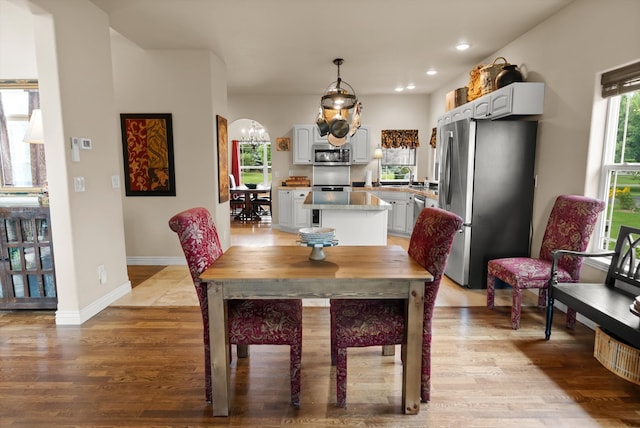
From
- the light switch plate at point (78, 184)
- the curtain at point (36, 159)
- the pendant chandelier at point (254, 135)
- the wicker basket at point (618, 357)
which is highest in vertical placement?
the pendant chandelier at point (254, 135)

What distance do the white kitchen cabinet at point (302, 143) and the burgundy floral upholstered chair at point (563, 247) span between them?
4.58 metres

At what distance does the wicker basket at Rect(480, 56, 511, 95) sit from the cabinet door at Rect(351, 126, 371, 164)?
3162mm

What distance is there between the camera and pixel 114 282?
11.4 ft

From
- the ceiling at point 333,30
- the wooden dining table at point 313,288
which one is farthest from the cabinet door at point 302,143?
the wooden dining table at point 313,288

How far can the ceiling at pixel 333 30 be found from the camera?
3129 millimetres

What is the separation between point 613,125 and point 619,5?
87 cm

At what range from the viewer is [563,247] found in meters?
2.96

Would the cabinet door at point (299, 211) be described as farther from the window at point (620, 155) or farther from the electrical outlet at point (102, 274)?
the window at point (620, 155)

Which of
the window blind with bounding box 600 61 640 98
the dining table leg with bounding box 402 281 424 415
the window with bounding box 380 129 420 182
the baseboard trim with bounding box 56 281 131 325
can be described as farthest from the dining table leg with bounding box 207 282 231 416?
the window with bounding box 380 129 420 182

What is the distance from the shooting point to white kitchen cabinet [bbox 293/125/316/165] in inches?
272

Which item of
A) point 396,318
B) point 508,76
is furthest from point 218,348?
point 508,76

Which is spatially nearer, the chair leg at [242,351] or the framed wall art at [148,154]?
the chair leg at [242,351]

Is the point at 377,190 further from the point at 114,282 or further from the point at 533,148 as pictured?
the point at 114,282

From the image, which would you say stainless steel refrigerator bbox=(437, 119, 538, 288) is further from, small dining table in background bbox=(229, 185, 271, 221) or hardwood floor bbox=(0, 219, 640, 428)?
small dining table in background bbox=(229, 185, 271, 221)
